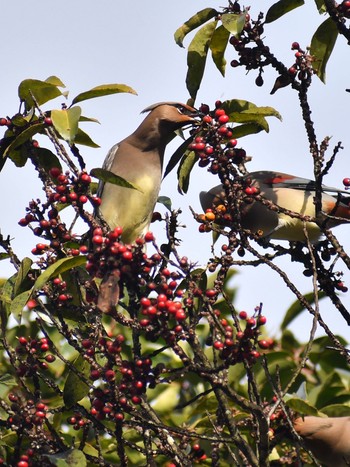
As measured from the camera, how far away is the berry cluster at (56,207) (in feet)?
9.31

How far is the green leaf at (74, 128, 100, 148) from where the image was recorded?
3.38 meters

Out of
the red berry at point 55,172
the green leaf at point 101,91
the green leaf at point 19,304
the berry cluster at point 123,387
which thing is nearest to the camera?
the berry cluster at point 123,387

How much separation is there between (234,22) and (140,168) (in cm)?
127

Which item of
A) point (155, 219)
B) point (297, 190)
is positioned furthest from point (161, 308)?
point (297, 190)

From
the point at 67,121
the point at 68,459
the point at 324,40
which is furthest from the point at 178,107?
the point at 68,459

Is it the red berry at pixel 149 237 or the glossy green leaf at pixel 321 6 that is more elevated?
the glossy green leaf at pixel 321 6

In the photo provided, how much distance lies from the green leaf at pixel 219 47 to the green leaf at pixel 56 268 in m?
1.06

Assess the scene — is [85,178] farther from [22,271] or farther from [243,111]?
[243,111]

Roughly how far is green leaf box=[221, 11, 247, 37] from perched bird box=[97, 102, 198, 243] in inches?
30.1

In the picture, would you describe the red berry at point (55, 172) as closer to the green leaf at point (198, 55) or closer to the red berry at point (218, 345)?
the green leaf at point (198, 55)

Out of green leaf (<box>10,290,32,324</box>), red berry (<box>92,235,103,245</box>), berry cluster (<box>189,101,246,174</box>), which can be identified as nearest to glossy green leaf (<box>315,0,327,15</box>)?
berry cluster (<box>189,101,246,174</box>)

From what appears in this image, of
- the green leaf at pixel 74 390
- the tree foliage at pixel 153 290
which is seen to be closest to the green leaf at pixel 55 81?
the tree foliage at pixel 153 290

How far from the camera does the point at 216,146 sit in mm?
2969

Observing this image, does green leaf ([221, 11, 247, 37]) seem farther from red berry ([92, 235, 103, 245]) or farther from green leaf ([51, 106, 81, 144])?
red berry ([92, 235, 103, 245])
